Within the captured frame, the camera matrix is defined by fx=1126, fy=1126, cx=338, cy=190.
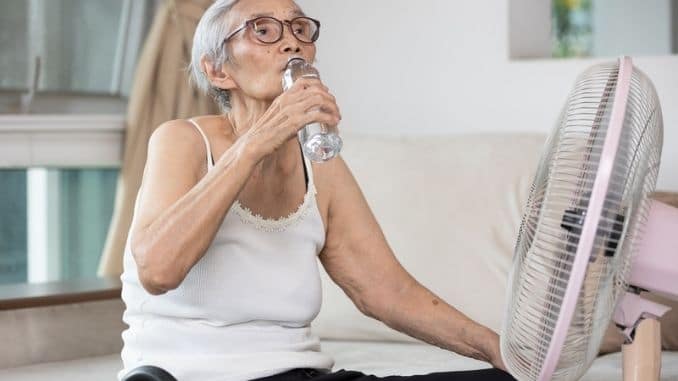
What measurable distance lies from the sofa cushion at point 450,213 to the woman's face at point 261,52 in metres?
0.79

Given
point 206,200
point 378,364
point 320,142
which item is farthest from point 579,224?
point 378,364

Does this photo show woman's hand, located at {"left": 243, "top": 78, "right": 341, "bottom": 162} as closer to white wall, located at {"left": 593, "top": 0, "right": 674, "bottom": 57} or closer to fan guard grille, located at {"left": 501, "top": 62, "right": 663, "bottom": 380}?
fan guard grille, located at {"left": 501, "top": 62, "right": 663, "bottom": 380}

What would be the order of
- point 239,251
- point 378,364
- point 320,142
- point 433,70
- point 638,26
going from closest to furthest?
point 320,142 → point 239,251 → point 378,364 → point 433,70 → point 638,26

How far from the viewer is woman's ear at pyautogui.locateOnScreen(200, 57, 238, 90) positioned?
1614mm

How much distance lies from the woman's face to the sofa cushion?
2.60ft

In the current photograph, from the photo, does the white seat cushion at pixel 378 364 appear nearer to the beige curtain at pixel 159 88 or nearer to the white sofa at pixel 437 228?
the white sofa at pixel 437 228

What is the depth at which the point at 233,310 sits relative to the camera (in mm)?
1529

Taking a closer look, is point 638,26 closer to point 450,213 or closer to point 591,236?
point 450,213

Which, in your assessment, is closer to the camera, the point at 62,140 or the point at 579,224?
the point at 579,224

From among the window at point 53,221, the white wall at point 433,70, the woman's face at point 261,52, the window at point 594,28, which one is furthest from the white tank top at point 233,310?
the window at point 53,221

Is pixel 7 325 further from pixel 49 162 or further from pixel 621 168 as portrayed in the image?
pixel 621 168

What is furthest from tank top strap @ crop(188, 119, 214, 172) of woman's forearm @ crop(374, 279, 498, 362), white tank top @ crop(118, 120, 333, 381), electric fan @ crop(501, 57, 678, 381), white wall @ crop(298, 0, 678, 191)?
white wall @ crop(298, 0, 678, 191)

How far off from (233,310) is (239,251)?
0.27 ft

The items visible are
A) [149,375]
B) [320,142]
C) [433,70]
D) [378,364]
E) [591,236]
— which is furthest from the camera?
[433,70]
